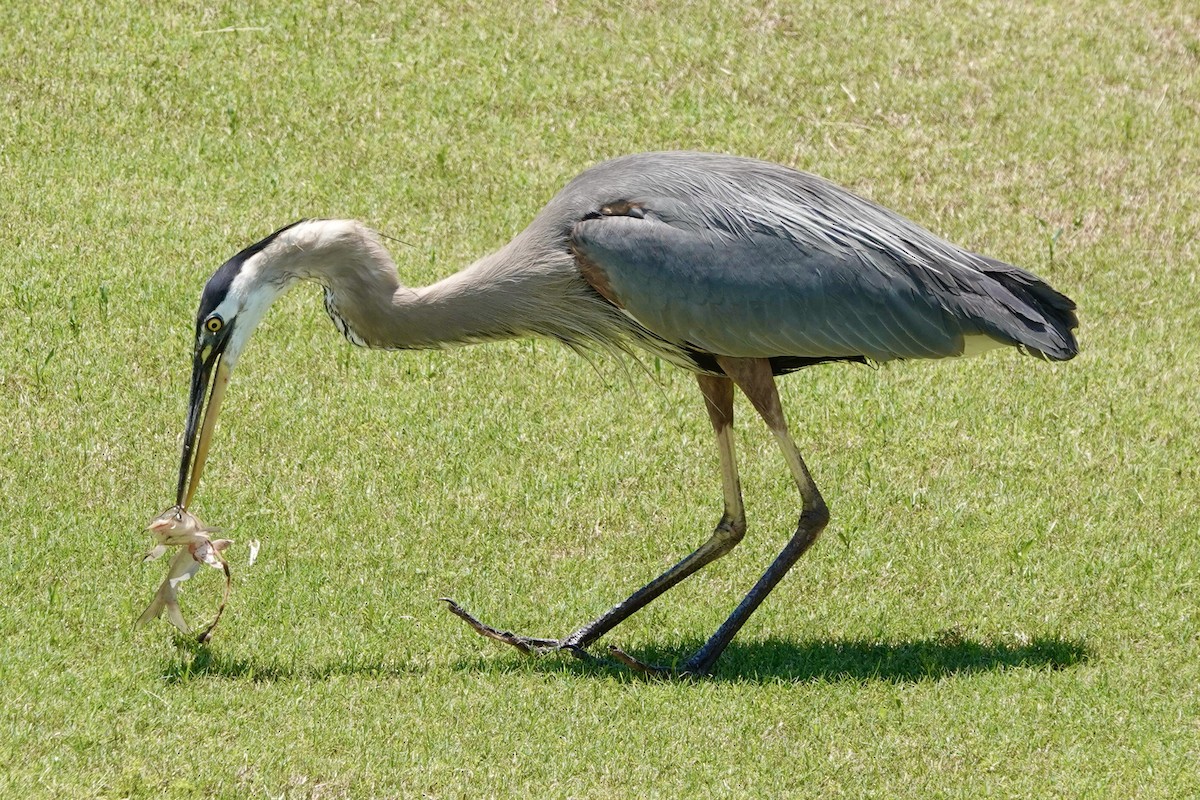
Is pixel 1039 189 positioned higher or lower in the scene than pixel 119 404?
higher

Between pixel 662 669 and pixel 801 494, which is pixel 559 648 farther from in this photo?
pixel 801 494

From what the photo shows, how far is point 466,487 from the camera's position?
877 cm

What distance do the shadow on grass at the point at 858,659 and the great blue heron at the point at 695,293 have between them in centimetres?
14

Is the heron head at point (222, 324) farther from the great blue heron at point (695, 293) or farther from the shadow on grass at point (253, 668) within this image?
the shadow on grass at point (253, 668)

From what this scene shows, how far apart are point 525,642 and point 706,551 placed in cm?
101

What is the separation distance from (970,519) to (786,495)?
0.98 meters

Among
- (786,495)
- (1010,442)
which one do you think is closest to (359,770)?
(786,495)

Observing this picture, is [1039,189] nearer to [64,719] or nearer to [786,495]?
[786,495]

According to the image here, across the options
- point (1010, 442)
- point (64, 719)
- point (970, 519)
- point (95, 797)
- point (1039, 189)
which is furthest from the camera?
point (1039, 189)

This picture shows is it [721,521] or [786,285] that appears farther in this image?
[721,521]

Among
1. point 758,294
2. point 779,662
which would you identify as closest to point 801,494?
point 779,662

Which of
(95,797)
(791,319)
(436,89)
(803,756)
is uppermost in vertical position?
(436,89)

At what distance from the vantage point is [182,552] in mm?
7039

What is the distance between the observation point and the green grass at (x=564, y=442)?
257 inches
